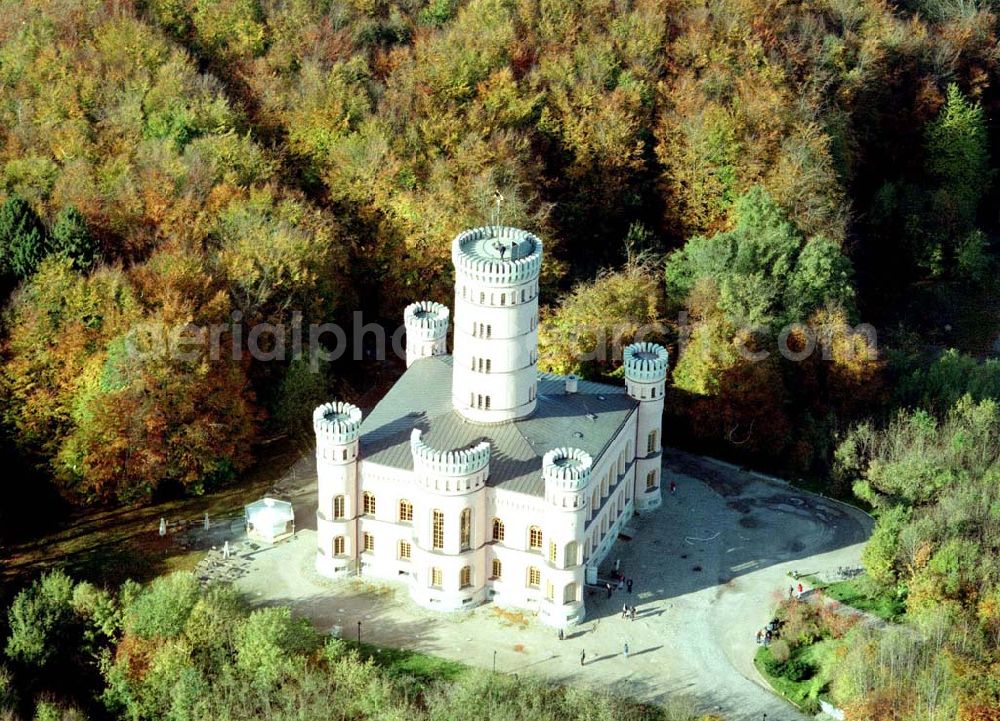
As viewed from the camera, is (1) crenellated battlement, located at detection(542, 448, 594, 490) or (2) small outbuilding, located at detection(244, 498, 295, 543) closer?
(1) crenellated battlement, located at detection(542, 448, 594, 490)

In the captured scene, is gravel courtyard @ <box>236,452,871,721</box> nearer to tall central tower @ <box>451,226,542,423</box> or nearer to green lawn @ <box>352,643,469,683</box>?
green lawn @ <box>352,643,469,683</box>

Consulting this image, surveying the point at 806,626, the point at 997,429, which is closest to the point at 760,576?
the point at 806,626

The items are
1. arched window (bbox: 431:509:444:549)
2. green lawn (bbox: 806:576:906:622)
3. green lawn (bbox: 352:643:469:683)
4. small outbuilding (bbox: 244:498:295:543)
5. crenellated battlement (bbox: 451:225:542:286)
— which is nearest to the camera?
green lawn (bbox: 352:643:469:683)

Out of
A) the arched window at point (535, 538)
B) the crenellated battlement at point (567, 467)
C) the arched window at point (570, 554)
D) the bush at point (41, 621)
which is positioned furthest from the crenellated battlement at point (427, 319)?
the bush at point (41, 621)

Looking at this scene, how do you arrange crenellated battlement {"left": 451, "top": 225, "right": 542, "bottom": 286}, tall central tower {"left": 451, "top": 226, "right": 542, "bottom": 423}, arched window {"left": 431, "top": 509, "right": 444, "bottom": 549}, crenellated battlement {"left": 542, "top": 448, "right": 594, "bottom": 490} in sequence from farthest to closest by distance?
tall central tower {"left": 451, "top": 226, "right": 542, "bottom": 423}
crenellated battlement {"left": 451, "top": 225, "right": 542, "bottom": 286}
arched window {"left": 431, "top": 509, "right": 444, "bottom": 549}
crenellated battlement {"left": 542, "top": 448, "right": 594, "bottom": 490}

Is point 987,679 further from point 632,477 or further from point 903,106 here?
point 903,106

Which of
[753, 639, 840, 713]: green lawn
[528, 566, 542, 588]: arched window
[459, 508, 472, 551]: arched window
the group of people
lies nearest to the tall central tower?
[459, 508, 472, 551]: arched window

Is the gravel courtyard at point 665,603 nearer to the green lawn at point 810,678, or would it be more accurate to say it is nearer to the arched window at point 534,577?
the green lawn at point 810,678
